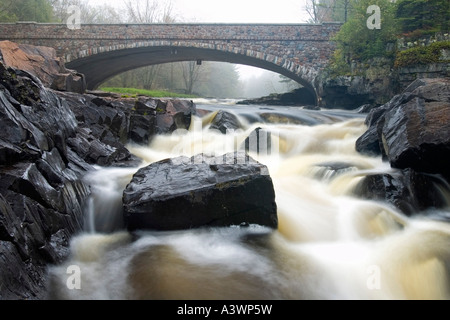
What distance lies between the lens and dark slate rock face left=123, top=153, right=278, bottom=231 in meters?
4.18

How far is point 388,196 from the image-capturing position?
5035mm

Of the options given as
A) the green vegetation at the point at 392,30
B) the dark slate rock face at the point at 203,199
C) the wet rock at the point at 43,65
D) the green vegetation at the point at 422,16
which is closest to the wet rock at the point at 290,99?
the green vegetation at the point at 392,30

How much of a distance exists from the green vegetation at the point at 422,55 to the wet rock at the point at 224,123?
→ 8.03 m

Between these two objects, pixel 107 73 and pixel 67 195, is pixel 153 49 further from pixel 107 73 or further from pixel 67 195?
pixel 67 195

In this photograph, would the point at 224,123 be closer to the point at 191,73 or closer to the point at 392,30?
the point at 392,30

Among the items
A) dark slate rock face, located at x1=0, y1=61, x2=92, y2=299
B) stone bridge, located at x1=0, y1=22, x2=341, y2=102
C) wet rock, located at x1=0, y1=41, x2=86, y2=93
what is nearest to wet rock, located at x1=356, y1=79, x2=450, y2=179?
dark slate rock face, located at x1=0, y1=61, x2=92, y2=299

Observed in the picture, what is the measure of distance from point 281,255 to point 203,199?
1.17 meters

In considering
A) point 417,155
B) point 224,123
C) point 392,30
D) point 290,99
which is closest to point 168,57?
point 290,99

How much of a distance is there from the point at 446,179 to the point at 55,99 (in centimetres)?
654

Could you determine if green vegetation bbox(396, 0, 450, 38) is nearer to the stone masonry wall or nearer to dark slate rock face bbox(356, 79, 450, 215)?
the stone masonry wall

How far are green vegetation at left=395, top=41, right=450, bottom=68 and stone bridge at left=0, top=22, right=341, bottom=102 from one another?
5336mm

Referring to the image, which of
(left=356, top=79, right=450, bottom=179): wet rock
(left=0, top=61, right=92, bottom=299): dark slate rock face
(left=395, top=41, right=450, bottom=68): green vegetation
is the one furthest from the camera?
(left=395, top=41, right=450, bottom=68): green vegetation
